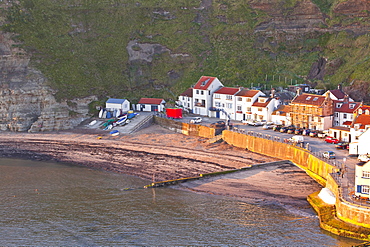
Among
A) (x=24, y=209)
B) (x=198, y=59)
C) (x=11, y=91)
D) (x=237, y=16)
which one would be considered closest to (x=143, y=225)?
(x=24, y=209)

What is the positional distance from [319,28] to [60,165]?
2210 inches

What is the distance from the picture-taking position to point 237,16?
109m

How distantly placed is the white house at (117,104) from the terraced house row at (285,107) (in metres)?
8.44

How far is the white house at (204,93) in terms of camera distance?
274 ft

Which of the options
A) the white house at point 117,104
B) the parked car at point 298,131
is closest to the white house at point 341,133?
the parked car at point 298,131

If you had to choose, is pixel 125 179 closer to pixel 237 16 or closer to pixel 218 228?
pixel 218 228

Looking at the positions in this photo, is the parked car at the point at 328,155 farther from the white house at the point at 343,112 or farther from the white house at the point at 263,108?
the white house at the point at 263,108

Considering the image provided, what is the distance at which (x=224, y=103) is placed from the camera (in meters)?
81.7

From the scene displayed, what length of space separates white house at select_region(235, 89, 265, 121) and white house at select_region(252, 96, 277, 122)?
2.46ft

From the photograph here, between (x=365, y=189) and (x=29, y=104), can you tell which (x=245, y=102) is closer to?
(x=29, y=104)

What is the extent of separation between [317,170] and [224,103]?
26.6m

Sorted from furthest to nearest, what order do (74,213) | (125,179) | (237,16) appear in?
1. (237,16)
2. (125,179)
3. (74,213)

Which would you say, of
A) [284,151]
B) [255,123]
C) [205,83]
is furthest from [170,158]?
[205,83]

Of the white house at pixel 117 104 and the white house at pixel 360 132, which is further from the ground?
the white house at pixel 117 104
